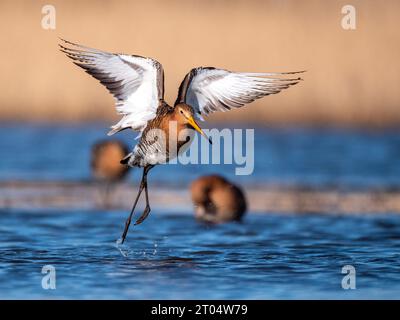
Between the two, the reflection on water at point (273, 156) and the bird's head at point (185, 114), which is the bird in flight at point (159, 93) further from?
the reflection on water at point (273, 156)

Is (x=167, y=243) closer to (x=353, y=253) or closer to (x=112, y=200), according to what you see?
(x=353, y=253)

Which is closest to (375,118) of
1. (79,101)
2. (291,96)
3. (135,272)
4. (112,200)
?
(291,96)

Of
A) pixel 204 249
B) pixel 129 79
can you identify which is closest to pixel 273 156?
pixel 204 249

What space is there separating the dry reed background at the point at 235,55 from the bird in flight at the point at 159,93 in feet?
30.0

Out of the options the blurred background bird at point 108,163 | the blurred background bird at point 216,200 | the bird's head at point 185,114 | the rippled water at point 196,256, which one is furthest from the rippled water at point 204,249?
the bird's head at point 185,114

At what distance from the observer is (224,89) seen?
9.03 meters

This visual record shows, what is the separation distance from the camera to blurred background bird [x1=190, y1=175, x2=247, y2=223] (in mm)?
11148

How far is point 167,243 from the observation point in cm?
998

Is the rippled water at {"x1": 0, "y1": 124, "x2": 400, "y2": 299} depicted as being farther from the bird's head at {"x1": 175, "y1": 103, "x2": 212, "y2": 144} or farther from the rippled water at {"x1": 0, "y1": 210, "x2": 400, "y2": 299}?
the bird's head at {"x1": 175, "y1": 103, "x2": 212, "y2": 144}

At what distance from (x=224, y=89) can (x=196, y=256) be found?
1.51 m

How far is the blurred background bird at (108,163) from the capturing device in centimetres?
1333

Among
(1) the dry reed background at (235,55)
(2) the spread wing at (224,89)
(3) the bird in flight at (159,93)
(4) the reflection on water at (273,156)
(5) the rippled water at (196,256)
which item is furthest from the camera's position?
(1) the dry reed background at (235,55)
